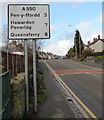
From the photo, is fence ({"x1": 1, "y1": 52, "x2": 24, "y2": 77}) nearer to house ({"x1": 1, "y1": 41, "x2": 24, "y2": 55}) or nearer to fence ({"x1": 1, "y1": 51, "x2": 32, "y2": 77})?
fence ({"x1": 1, "y1": 51, "x2": 32, "y2": 77})

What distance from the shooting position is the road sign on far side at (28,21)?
675cm

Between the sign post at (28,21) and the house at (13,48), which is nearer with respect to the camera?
the sign post at (28,21)

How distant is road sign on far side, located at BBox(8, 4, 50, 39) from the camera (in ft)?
22.2

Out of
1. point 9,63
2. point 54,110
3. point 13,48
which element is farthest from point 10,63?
point 13,48

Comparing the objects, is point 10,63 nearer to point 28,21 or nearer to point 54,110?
point 54,110

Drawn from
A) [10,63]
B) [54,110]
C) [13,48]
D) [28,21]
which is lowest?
[54,110]

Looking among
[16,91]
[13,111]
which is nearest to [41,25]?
[16,91]

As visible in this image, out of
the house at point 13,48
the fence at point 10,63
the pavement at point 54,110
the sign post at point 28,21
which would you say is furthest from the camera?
the house at point 13,48

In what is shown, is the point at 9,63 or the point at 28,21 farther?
the point at 9,63

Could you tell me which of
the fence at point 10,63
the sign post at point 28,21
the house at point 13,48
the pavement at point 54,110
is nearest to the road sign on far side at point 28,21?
the sign post at point 28,21

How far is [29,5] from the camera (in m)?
6.79

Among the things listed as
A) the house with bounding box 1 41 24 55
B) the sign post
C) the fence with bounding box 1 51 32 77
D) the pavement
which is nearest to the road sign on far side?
the sign post

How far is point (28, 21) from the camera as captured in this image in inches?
268

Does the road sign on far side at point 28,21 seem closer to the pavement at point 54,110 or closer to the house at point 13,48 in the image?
the pavement at point 54,110
